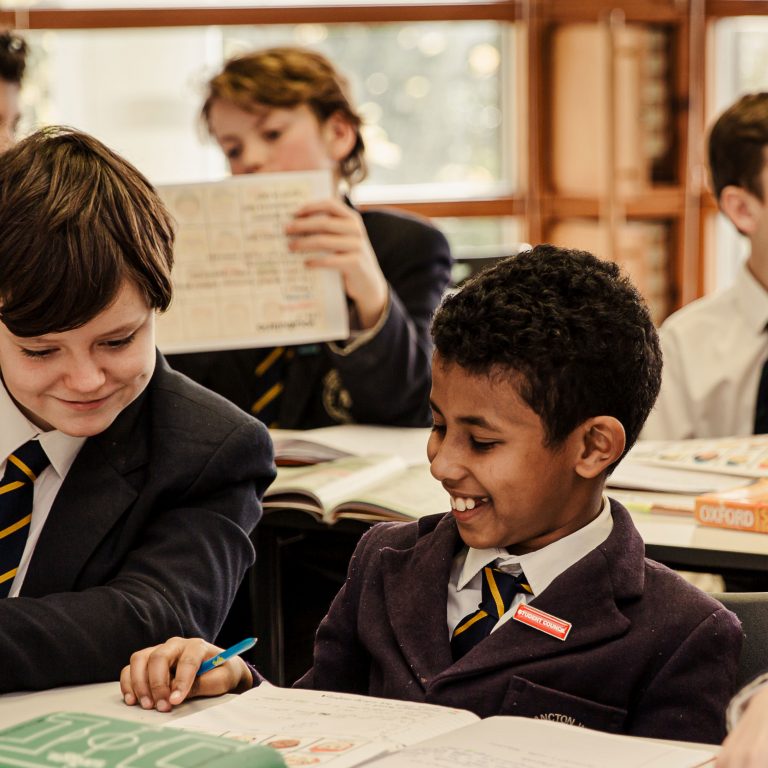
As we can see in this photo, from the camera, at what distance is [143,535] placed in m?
1.40

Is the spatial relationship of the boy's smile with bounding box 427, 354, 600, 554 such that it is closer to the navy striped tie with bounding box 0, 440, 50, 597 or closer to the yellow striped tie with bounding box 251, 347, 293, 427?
the navy striped tie with bounding box 0, 440, 50, 597

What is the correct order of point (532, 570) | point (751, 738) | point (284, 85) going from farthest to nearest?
point (284, 85) < point (532, 570) < point (751, 738)

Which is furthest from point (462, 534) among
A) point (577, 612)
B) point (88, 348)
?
point (88, 348)

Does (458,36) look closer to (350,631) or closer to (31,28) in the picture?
(31,28)

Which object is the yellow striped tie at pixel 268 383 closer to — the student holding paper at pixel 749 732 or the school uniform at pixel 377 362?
the school uniform at pixel 377 362

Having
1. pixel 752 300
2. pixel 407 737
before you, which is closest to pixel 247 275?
pixel 752 300

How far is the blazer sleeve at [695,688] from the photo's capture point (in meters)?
1.10

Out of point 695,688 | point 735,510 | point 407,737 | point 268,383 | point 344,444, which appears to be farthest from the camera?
point 268,383

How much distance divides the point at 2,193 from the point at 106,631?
0.47 m

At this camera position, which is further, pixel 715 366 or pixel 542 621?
pixel 715 366

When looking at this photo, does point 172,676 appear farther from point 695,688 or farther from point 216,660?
point 695,688

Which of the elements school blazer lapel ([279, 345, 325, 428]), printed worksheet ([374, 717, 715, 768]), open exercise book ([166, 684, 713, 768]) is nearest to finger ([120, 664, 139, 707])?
open exercise book ([166, 684, 713, 768])

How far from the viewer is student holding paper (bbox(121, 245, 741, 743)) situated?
44.8 inches

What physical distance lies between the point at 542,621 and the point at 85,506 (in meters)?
0.54
